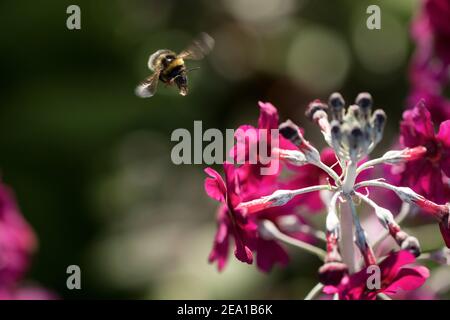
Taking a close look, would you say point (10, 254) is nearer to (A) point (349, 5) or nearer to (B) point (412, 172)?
(B) point (412, 172)

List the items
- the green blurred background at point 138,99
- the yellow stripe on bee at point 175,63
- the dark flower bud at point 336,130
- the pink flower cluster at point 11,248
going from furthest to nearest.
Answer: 1. the green blurred background at point 138,99
2. the pink flower cluster at point 11,248
3. the yellow stripe on bee at point 175,63
4. the dark flower bud at point 336,130

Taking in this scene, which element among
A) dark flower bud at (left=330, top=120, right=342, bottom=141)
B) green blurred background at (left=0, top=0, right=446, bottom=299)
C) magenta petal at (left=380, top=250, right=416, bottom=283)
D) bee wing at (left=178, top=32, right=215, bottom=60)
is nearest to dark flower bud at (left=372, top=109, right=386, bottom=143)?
dark flower bud at (left=330, top=120, right=342, bottom=141)

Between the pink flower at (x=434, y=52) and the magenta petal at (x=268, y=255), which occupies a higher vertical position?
the pink flower at (x=434, y=52)

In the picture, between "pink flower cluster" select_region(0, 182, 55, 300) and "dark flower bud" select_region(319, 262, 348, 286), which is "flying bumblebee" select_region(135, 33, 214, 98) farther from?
"pink flower cluster" select_region(0, 182, 55, 300)

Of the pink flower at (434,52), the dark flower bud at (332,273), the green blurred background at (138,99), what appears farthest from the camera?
the green blurred background at (138,99)

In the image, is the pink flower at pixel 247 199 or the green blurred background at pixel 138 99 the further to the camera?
the green blurred background at pixel 138 99

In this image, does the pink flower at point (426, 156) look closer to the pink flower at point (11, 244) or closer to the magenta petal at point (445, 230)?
the magenta petal at point (445, 230)

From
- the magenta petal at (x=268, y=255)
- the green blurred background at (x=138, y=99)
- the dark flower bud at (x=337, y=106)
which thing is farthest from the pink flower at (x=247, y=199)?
the green blurred background at (x=138, y=99)

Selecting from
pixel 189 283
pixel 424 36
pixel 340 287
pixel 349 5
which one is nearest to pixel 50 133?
pixel 189 283
